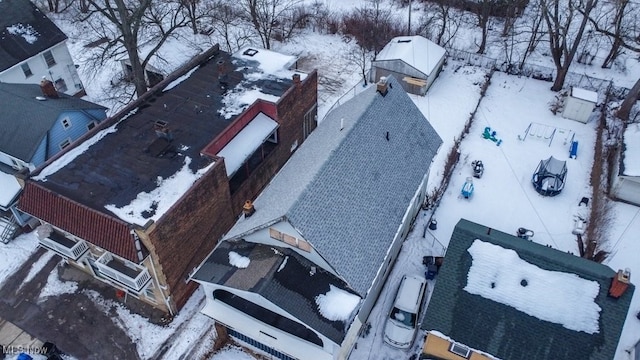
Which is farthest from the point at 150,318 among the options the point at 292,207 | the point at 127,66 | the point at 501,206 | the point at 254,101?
the point at 127,66

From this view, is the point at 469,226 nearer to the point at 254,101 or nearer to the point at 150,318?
the point at 254,101

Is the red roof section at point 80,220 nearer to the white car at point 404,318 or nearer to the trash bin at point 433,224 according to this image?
the white car at point 404,318

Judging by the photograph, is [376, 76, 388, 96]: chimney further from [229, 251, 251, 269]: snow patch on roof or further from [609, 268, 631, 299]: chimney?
[609, 268, 631, 299]: chimney

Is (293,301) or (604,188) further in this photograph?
(604,188)

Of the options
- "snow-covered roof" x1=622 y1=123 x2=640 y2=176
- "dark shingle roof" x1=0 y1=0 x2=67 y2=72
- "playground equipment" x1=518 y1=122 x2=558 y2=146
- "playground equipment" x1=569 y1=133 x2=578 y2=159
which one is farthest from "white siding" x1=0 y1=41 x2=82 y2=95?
"snow-covered roof" x1=622 y1=123 x2=640 y2=176

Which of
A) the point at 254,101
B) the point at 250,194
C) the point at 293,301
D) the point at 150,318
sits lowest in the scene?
the point at 150,318

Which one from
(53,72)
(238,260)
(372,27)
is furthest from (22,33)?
(372,27)
